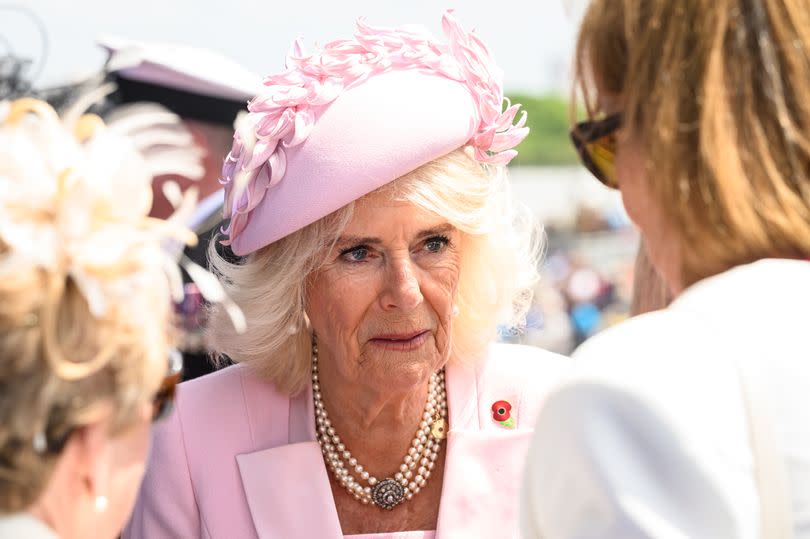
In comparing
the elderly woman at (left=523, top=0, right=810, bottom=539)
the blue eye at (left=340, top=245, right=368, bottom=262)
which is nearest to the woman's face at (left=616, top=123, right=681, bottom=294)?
Result: the elderly woman at (left=523, top=0, right=810, bottom=539)

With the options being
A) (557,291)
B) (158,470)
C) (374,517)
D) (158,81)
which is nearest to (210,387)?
(158,470)

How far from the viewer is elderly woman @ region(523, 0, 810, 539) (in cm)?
145

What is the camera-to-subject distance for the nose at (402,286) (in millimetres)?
3230

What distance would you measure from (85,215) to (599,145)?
2.82 ft

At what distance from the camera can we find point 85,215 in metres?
1.56

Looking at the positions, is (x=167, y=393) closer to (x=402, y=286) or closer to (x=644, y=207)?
(x=644, y=207)

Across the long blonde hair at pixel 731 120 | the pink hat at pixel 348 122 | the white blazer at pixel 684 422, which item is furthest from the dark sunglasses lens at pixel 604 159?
the pink hat at pixel 348 122

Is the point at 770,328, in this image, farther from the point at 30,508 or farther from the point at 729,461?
the point at 30,508

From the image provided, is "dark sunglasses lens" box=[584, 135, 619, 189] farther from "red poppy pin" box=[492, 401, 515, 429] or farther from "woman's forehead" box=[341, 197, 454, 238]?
"red poppy pin" box=[492, 401, 515, 429]

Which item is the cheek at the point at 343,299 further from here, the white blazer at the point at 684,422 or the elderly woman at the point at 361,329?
the white blazer at the point at 684,422

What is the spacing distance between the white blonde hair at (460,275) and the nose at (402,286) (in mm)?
192

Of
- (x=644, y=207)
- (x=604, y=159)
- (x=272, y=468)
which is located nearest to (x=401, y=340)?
(x=272, y=468)

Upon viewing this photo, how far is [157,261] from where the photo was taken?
1.64 meters

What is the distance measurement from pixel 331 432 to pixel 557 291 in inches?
421
